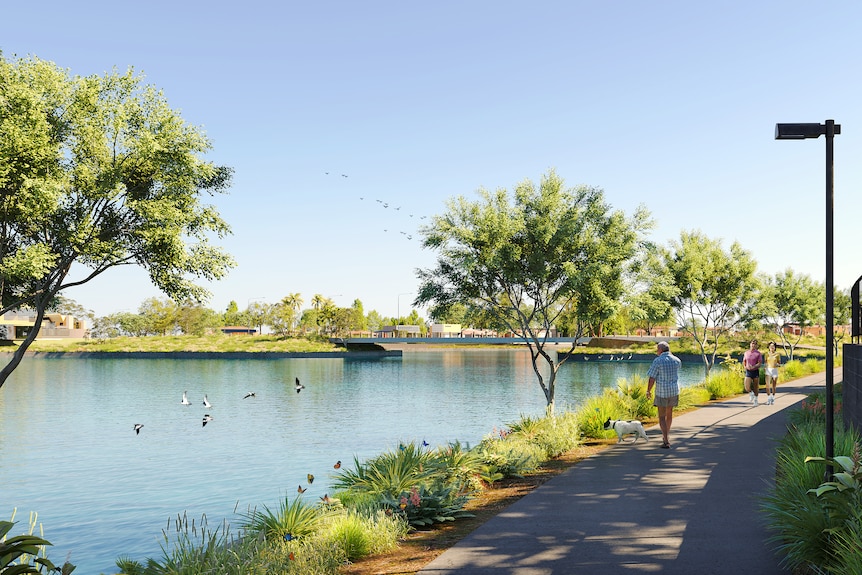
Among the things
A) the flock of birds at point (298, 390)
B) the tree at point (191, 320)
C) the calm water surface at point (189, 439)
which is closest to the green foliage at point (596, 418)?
the calm water surface at point (189, 439)

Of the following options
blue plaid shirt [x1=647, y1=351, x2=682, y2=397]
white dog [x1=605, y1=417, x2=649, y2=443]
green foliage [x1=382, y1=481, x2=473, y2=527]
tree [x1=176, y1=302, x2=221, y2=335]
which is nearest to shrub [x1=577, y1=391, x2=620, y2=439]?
white dog [x1=605, y1=417, x2=649, y2=443]

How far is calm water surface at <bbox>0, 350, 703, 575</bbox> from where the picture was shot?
683 inches

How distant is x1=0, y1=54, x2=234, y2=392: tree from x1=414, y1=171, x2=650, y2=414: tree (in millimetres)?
6793

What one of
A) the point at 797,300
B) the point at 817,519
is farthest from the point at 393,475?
the point at 797,300

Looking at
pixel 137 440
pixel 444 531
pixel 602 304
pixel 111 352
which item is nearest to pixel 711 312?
pixel 602 304

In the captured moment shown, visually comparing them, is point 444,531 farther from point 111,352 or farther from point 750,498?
point 111,352

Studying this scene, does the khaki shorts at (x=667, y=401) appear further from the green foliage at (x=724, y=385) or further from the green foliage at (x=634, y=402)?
the green foliage at (x=724, y=385)

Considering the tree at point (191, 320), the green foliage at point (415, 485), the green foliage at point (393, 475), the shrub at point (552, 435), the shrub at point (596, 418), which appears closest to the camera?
the green foliage at point (415, 485)

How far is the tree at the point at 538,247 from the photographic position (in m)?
20.1

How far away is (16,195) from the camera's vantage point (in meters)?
14.6

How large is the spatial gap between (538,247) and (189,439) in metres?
18.4

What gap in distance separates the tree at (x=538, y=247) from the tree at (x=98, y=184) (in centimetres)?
679

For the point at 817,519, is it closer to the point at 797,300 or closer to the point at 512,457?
the point at 512,457

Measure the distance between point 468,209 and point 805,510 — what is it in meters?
14.5
